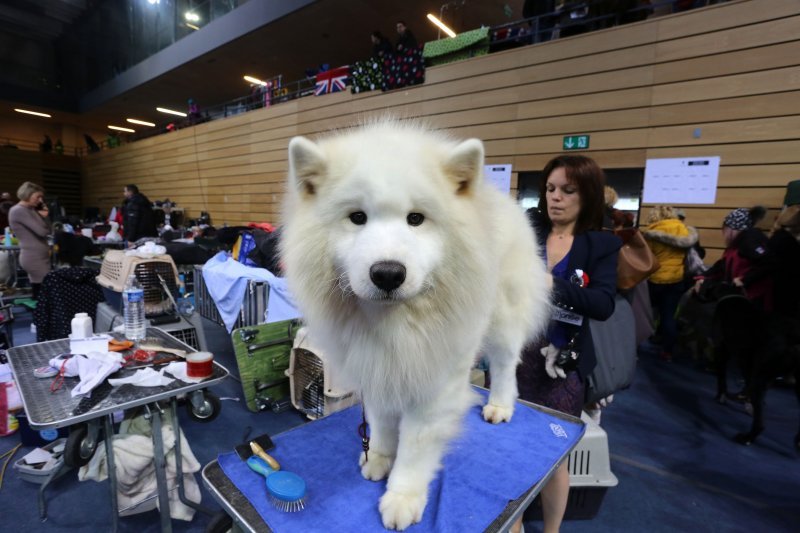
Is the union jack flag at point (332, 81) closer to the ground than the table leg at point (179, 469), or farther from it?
farther from it

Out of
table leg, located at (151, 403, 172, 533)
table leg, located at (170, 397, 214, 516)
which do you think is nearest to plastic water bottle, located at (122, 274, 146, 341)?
table leg, located at (170, 397, 214, 516)

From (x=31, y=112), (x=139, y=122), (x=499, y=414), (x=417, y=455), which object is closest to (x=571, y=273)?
(x=499, y=414)

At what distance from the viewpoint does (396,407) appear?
112 cm

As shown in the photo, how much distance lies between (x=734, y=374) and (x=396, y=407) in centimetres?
537

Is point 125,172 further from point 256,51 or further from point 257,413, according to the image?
point 257,413

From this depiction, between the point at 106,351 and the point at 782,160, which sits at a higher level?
the point at 782,160

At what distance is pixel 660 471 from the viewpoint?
2.74 meters

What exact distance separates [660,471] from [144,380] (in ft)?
11.1

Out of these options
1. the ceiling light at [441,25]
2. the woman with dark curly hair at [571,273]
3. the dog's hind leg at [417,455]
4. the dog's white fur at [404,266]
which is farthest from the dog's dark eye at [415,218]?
the ceiling light at [441,25]

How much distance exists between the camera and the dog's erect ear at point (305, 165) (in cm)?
96

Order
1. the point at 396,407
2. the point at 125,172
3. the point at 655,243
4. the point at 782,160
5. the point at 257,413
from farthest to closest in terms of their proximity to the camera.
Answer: the point at 125,172 < the point at 655,243 < the point at 782,160 < the point at 257,413 < the point at 396,407

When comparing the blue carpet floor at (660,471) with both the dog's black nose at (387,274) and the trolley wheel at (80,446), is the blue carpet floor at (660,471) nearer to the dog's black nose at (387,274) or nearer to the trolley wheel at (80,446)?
the trolley wheel at (80,446)

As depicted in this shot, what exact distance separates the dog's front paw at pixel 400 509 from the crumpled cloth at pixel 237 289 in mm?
2664

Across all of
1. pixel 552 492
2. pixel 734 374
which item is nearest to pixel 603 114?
pixel 734 374
